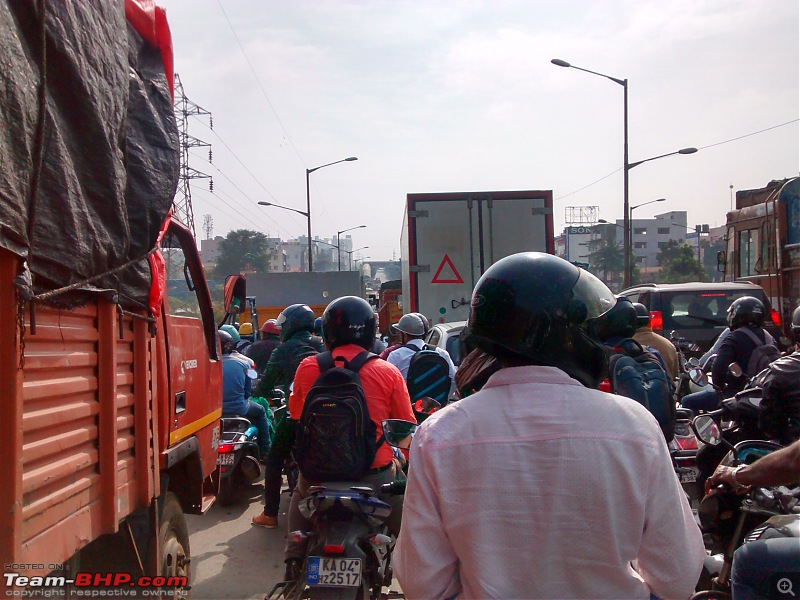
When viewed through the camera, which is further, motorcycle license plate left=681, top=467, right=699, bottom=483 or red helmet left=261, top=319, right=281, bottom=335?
red helmet left=261, top=319, right=281, bottom=335

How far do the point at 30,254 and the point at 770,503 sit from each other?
2.99 m

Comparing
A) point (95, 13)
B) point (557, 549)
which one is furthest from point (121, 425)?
point (557, 549)

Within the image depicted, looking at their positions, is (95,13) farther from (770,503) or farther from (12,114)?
(770,503)

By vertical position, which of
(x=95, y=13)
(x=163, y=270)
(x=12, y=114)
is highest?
(x=95, y=13)

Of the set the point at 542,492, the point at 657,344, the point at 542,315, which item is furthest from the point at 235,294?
the point at 542,492

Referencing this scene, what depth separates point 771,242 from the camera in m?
12.9

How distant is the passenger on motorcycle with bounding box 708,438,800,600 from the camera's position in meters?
2.79

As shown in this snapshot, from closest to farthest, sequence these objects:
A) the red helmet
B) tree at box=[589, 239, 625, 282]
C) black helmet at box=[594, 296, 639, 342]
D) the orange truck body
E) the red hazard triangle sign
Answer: the orange truck body
black helmet at box=[594, 296, 639, 342]
the red helmet
the red hazard triangle sign
tree at box=[589, 239, 625, 282]

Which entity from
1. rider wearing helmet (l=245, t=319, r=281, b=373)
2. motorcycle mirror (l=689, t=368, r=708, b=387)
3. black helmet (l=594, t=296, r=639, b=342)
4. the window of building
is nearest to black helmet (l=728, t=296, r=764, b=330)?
motorcycle mirror (l=689, t=368, r=708, b=387)

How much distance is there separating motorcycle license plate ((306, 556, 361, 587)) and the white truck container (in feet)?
31.2

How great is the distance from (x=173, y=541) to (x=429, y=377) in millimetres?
2770

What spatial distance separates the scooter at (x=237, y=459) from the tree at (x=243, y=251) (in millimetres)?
59432

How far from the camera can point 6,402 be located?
2100mm

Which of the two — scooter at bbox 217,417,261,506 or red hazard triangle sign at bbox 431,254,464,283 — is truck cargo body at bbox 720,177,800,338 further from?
scooter at bbox 217,417,261,506
